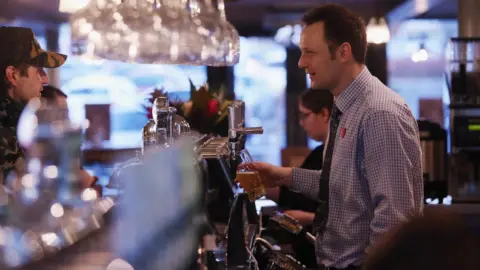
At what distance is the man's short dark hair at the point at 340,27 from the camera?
256cm

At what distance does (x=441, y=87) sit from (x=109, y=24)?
1023cm

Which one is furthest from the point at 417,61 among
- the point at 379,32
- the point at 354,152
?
the point at 354,152

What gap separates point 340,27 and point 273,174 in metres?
0.61

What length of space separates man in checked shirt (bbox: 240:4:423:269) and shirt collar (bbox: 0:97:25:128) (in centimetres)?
80

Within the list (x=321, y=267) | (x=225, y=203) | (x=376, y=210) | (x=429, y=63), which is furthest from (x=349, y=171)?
(x=429, y=63)

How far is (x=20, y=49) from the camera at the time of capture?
236cm

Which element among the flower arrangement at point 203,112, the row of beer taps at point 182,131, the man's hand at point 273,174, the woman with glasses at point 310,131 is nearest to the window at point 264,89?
the woman with glasses at point 310,131

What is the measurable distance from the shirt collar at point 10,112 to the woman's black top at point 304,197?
2103mm

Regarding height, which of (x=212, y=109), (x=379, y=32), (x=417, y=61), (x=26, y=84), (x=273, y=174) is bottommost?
(x=273, y=174)

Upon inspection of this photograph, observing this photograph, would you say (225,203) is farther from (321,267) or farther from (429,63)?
(429,63)

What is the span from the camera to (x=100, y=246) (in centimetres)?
127

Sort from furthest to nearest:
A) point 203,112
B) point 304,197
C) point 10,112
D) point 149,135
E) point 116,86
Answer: point 116,86, point 304,197, point 203,112, point 10,112, point 149,135

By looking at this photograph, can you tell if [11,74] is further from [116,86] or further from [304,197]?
[116,86]

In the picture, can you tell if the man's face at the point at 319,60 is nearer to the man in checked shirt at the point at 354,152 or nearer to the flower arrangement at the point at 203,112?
the man in checked shirt at the point at 354,152
